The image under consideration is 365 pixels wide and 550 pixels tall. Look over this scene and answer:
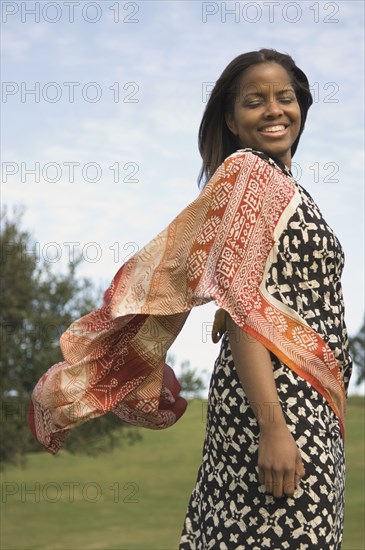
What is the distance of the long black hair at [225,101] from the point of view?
3043 millimetres

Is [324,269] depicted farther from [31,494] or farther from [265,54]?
[31,494]

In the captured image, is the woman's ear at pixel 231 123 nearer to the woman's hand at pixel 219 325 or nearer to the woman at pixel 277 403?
the woman at pixel 277 403

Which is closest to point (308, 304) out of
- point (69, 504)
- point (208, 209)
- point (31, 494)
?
point (208, 209)

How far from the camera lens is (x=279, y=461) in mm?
2520

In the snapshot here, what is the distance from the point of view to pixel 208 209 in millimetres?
2820

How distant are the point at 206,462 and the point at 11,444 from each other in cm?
1354

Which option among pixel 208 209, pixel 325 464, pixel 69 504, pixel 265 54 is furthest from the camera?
pixel 69 504

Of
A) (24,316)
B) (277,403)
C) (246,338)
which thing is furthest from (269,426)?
(24,316)

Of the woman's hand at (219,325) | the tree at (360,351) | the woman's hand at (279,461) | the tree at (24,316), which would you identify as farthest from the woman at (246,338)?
the tree at (360,351)

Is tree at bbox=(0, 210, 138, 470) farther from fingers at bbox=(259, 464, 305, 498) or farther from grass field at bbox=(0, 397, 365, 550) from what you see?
fingers at bbox=(259, 464, 305, 498)

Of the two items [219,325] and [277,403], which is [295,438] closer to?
[277,403]

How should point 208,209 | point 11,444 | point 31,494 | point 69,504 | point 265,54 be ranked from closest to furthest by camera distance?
point 208,209
point 265,54
point 11,444
point 69,504
point 31,494

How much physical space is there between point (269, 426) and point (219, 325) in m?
0.50

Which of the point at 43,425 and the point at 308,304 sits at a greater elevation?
the point at 308,304
